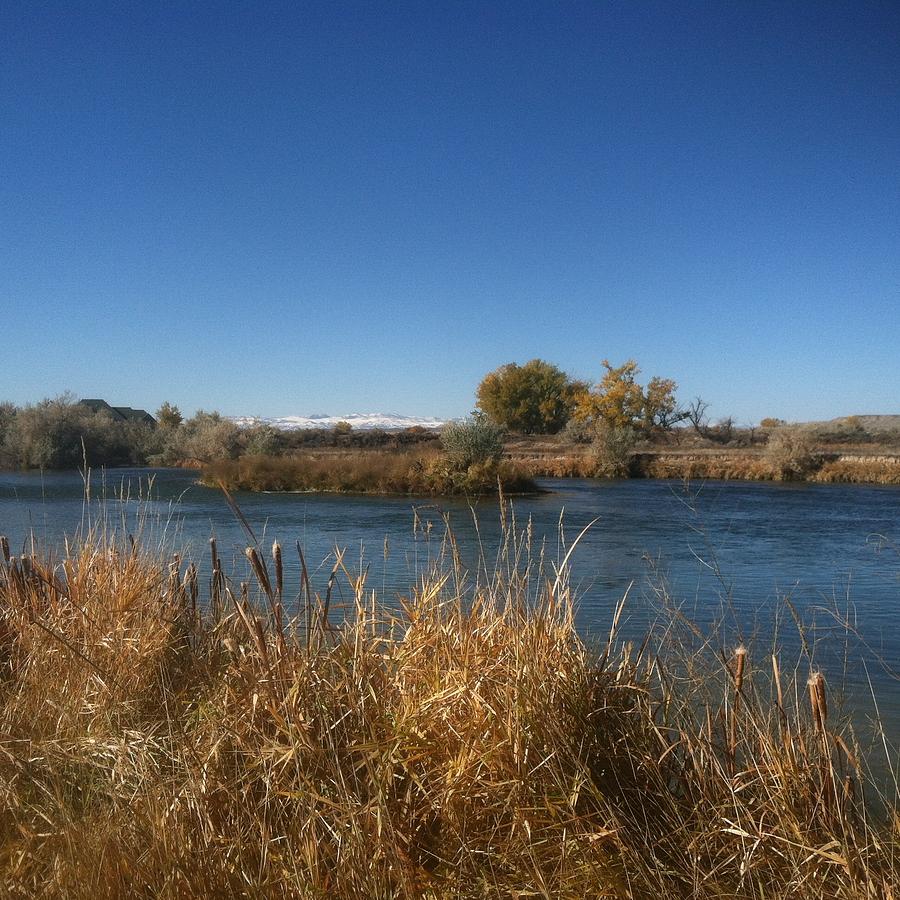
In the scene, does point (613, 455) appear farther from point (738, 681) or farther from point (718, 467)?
point (738, 681)

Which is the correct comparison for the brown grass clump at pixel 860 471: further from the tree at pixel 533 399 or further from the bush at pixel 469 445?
the tree at pixel 533 399

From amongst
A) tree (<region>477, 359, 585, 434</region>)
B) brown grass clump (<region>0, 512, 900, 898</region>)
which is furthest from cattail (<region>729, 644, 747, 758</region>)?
tree (<region>477, 359, 585, 434</region>)

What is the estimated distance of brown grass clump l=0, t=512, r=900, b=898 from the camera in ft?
8.43

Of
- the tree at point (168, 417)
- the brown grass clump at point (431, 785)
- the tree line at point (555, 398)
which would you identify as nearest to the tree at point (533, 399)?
the tree line at point (555, 398)

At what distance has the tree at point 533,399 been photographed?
66.7 meters

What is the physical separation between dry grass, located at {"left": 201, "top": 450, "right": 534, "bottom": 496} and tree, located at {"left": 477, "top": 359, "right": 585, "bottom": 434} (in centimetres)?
3765

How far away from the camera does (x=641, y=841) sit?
2891 millimetres

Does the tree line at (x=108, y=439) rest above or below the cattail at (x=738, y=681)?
above

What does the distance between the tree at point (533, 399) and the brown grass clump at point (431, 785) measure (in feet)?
208

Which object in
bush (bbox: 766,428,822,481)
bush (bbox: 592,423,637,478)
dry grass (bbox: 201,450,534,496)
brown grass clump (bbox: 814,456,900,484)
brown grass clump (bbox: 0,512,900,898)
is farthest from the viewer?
bush (bbox: 592,423,637,478)

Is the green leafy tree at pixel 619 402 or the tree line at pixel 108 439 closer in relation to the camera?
the tree line at pixel 108 439

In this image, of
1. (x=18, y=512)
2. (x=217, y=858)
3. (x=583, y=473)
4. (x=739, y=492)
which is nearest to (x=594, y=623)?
(x=217, y=858)

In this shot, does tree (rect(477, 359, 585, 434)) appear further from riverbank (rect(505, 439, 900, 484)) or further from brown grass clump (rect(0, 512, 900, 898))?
brown grass clump (rect(0, 512, 900, 898))

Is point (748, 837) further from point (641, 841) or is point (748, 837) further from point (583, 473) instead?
point (583, 473)
